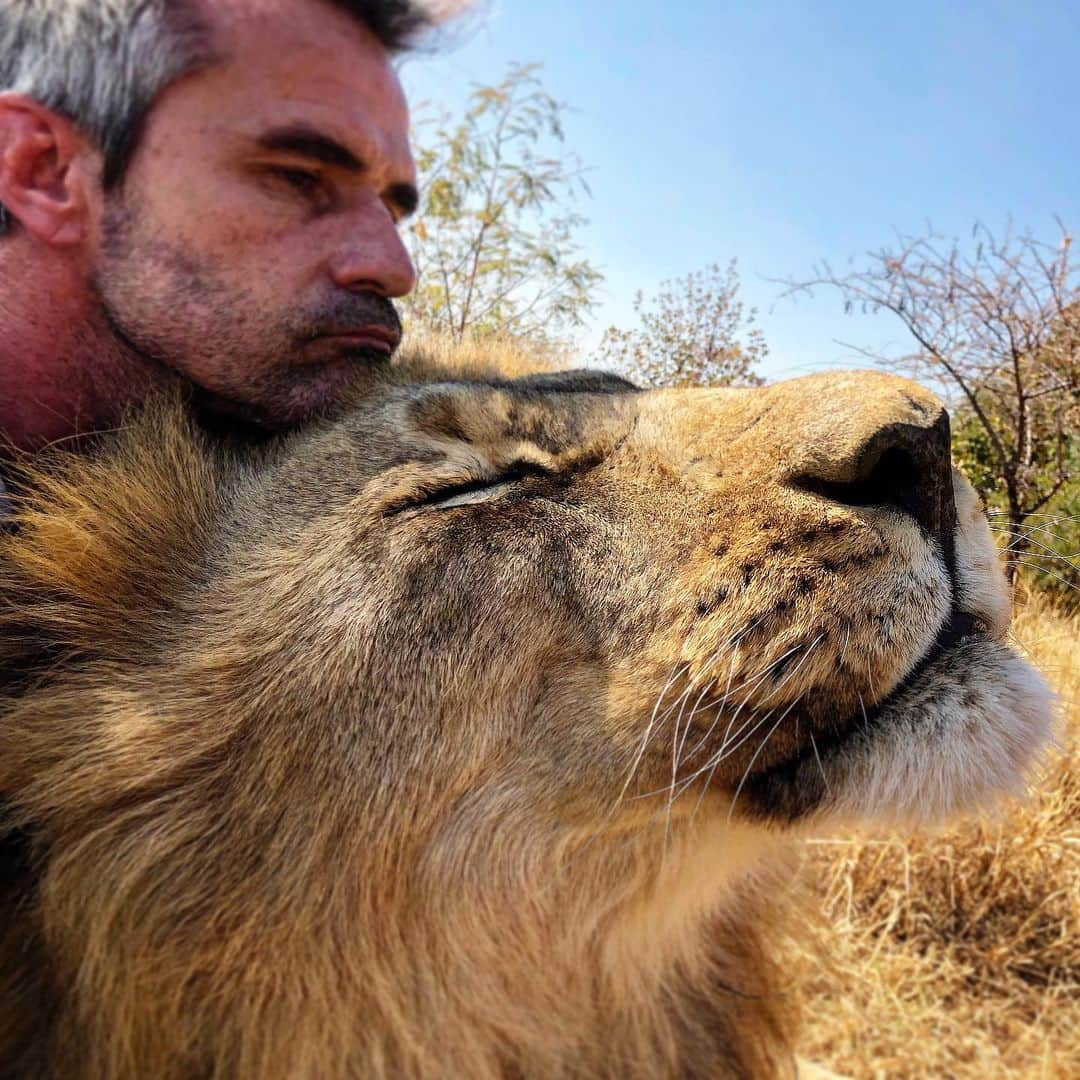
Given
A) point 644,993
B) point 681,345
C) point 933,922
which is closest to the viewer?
point 644,993

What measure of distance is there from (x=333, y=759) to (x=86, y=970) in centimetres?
46

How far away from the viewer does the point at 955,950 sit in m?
2.88

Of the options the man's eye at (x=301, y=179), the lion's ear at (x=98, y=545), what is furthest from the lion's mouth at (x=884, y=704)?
the man's eye at (x=301, y=179)

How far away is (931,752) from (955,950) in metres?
2.01

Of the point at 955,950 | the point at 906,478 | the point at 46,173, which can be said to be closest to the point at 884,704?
the point at 906,478

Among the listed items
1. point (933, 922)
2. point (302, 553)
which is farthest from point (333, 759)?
point (933, 922)

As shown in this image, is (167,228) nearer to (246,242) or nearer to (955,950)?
(246,242)

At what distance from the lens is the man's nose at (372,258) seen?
1978 millimetres

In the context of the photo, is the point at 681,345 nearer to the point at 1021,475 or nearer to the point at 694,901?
the point at 1021,475

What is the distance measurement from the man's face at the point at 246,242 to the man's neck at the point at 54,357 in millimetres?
46

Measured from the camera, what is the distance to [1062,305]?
22.5 ft

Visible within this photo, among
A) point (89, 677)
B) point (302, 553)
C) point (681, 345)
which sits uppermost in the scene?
point (681, 345)

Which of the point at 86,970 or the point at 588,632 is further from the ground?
the point at 588,632

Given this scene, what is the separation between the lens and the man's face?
6.13ft
